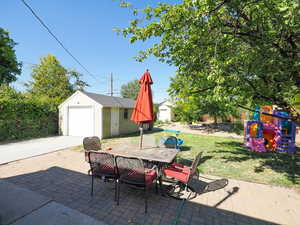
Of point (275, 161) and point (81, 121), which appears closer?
point (275, 161)

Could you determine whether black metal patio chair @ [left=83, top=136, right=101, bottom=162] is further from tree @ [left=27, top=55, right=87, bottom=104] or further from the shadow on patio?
tree @ [left=27, top=55, right=87, bottom=104]

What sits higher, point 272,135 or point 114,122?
point 114,122

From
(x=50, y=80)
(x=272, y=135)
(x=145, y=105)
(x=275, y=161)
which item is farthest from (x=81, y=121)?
(x=50, y=80)

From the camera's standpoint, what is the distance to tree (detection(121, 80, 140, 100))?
1625 inches

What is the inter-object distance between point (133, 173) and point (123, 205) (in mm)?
682

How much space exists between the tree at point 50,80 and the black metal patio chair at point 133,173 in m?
25.0

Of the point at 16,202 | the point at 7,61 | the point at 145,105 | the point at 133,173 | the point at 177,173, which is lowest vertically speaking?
the point at 16,202

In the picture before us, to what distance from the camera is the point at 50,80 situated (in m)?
23.8

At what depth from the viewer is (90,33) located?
28.6ft

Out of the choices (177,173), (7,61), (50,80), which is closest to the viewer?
(177,173)

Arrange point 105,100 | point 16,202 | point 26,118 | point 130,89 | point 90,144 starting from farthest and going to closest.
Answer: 1. point 130,89
2. point 105,100
3. point 26,118
4. point 90,144
5. point 16,202

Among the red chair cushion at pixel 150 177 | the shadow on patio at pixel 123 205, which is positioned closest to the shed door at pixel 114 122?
the shadow on patio at pixel 123 205

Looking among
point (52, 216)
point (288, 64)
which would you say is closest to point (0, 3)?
point (52, 216)

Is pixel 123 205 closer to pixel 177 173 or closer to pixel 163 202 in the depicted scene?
pixel 163 202
